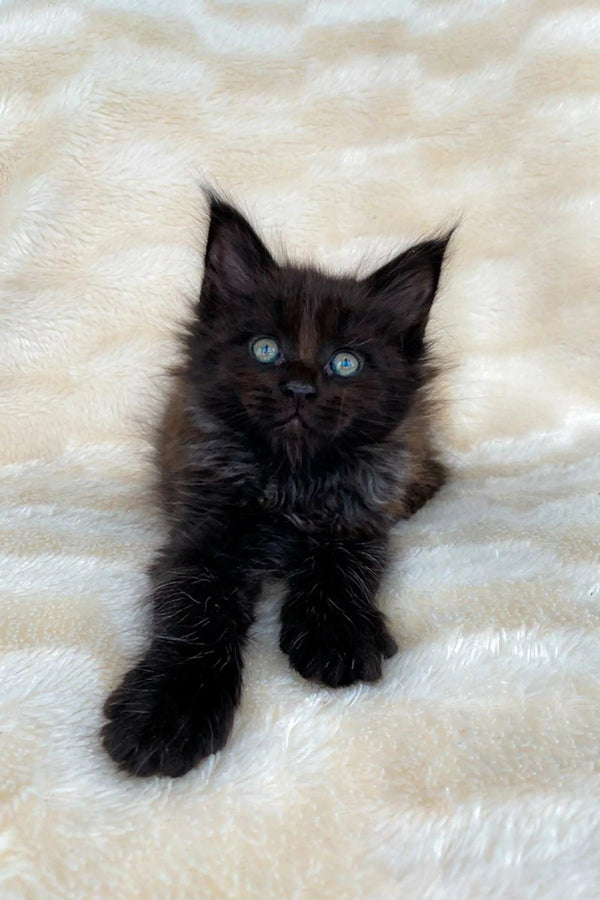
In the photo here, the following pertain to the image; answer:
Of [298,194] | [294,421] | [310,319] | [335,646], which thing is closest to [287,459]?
[294,421]

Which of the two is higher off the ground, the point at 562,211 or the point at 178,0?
the point at 178,0

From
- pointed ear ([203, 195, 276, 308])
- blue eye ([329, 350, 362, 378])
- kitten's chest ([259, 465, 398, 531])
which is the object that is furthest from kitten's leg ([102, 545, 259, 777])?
pointed ear ([203, 195, 276, 308])

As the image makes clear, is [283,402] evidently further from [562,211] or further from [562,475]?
[562,211]

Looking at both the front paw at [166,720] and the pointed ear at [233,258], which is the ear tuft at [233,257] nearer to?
the pointed ear at [233,258]

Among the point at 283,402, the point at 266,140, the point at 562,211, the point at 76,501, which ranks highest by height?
the point at 266,140

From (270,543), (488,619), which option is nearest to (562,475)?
(488,619)

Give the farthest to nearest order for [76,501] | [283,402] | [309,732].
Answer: [76,501] < [283,402] < [309,732]

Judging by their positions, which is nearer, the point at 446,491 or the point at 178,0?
the point at 446,491
